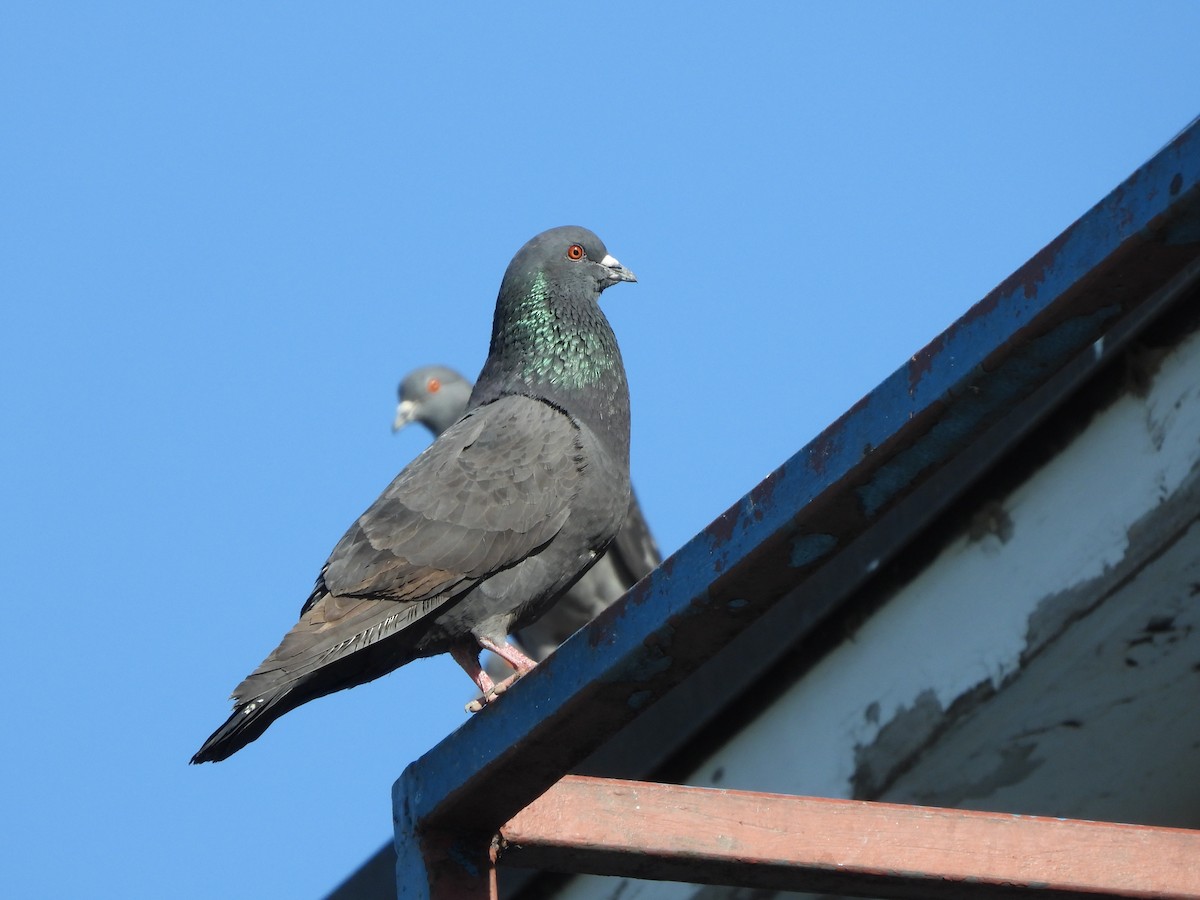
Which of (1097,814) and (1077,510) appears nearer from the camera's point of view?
(1077,510)

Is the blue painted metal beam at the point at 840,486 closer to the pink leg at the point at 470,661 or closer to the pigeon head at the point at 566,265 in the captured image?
the pink leg at the point at 470,661

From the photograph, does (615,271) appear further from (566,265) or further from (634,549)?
(634,549)

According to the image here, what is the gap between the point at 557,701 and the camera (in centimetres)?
310

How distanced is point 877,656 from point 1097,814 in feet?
3.46

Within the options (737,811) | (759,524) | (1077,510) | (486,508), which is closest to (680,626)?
(759,524)

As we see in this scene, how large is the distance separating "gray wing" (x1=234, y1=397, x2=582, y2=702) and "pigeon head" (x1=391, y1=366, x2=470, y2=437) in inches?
356

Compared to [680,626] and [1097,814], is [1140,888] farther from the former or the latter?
[1097,814]

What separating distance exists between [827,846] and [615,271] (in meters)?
4.11

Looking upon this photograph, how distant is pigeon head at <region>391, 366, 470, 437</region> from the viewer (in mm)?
15242

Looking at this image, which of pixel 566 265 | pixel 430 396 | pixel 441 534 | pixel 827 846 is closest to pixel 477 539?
pixel 441 534

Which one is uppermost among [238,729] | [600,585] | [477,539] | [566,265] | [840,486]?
[600,585]

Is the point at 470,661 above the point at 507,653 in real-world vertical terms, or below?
above

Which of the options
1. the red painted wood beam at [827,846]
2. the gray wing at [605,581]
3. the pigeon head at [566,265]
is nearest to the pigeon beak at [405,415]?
the gray wing at [605,581]

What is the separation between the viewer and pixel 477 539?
582 centimetres
